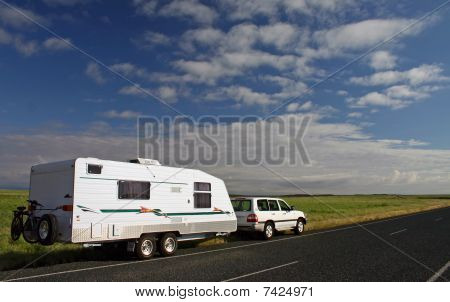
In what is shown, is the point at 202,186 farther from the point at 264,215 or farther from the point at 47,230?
the point at 47,230

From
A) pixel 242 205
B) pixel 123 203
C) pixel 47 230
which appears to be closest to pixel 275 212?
pixel 242 205

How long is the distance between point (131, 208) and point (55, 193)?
215 centimetres

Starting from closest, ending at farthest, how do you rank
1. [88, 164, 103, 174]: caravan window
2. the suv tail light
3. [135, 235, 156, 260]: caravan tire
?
1. [88, 164, 103, 174]: caravan window
2. [135, 235, 156, 260]: caravan tire
3. the suv tail light

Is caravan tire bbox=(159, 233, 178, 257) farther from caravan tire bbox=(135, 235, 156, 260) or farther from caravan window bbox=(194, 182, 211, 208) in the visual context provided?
caravan window bbox=(194, 182, 211, 208)

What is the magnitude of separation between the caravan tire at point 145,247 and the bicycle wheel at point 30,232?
2.82 meters

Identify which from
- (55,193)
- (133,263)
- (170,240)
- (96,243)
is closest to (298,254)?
(170,240)

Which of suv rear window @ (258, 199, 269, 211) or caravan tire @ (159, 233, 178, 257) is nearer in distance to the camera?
caravan tire @ (159, 233, 178, 257)

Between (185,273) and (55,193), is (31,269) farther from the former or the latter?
(185,273)

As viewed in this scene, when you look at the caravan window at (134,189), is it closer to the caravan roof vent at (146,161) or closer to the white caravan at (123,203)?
the white caravan at (123,203)

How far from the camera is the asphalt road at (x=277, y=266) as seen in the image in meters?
9.27

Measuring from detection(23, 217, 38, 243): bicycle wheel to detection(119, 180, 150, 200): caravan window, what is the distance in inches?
98.2

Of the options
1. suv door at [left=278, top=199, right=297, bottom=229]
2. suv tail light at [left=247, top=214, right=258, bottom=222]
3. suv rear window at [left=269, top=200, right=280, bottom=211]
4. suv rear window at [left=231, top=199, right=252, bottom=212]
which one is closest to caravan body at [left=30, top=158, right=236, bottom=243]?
suv tail light at [left=247, top=214, right=258, bottom=222]

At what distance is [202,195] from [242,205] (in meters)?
3.76

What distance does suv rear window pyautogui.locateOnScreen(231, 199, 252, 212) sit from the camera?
18098 mm
